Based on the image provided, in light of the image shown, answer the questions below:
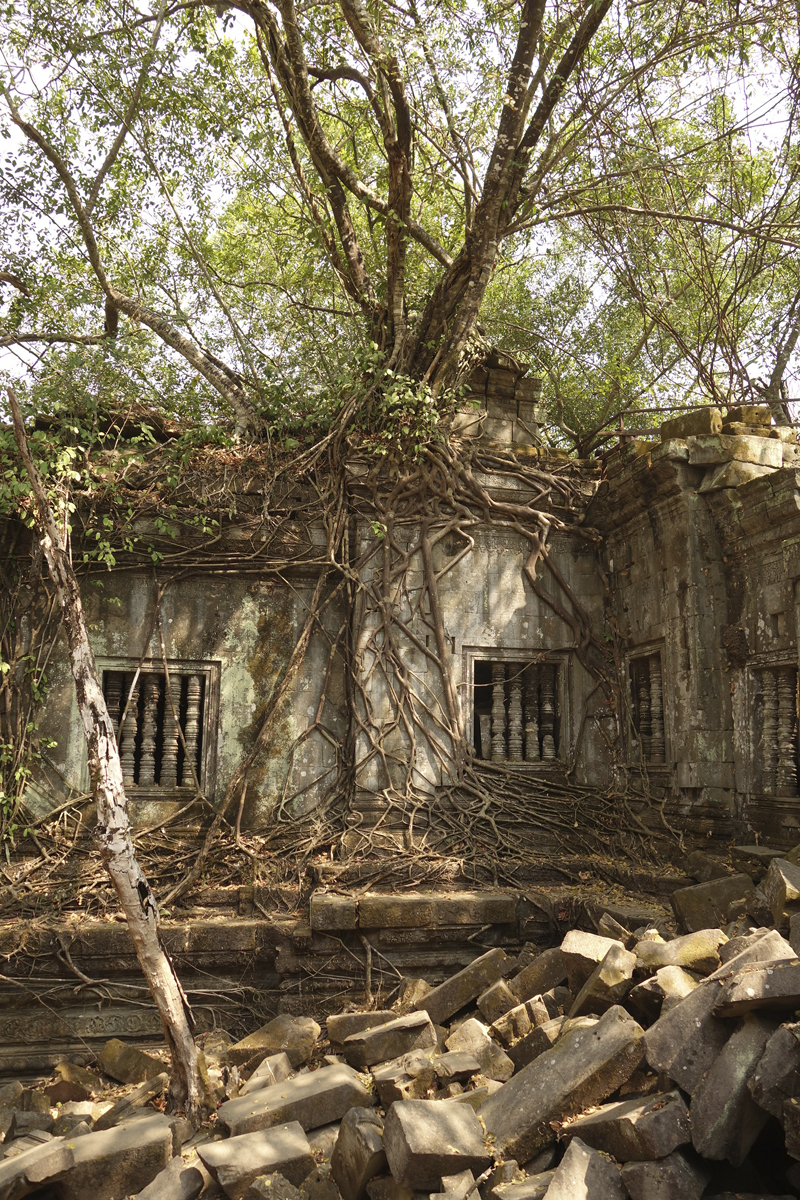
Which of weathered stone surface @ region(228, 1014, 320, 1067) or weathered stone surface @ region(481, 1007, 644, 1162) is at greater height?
weathered stone surface @ region(481, 1007, 644, 1162)

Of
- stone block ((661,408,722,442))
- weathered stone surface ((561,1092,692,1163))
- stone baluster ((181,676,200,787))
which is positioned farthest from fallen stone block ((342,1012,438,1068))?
stone block ((661,408,722,442))

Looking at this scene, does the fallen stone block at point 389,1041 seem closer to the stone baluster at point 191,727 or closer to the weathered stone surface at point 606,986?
the weathered stone surface at point 606,986

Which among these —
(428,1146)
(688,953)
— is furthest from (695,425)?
(428,1146)

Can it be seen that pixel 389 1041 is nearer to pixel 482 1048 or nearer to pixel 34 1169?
pixel 482 1048

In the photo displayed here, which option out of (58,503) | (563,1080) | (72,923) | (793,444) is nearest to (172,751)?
(72,923)

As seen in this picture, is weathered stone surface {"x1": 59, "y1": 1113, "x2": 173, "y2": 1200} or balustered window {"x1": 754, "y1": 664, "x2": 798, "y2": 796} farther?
balustered window {"x1": 754, "y1": 664, "x2": 798, "y2": 796}

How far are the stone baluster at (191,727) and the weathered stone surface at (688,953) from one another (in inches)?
144

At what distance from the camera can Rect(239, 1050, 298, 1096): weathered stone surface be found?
162 inches

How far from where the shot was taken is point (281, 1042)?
15.4ft

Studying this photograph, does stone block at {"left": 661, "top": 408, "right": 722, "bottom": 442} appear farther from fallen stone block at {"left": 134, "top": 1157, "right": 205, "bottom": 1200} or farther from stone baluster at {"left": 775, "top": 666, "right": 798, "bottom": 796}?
fallen stone block at {"left": 134, "top": 1157, "right": 205, "bottom": 1200}

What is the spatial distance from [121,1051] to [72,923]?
91 centimetres

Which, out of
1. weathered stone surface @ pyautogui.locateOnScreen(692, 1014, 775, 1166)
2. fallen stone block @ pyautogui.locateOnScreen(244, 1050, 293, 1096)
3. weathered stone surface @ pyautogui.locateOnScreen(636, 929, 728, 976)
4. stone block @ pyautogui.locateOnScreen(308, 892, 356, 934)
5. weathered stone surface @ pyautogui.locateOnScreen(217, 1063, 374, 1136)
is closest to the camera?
weathered stone surface @ pyautogui.locateOnScreen(692, 1014, 775, 1166)

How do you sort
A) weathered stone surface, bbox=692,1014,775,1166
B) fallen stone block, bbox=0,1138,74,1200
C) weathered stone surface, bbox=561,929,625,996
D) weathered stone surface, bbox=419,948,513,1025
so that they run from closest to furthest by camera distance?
weathered stone surface, bbox=692,1014,775,1166, fallen stone block, bbox=0,1138,74,1200, weathered stone surface, bbox=561,929,625,996, weathered stone surface, bbox=419,948,513,1025

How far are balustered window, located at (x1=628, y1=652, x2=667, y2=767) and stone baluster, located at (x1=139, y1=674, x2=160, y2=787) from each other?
3.73 metres
